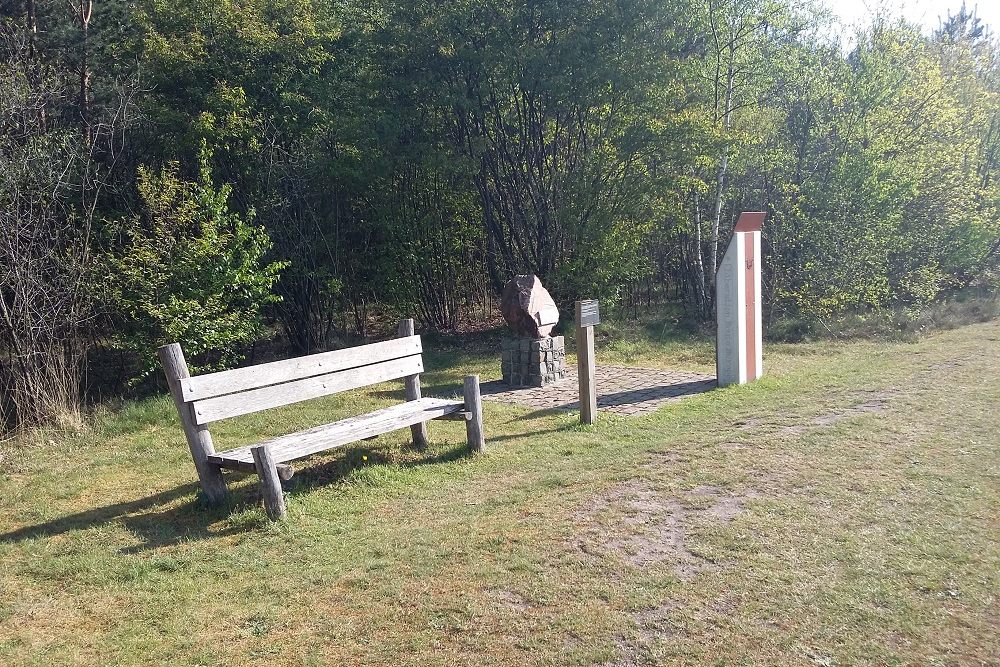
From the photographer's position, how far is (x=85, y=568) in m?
4.45

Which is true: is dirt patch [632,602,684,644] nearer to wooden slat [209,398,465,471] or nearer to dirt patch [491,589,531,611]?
dirt patch [491,589,531,611]

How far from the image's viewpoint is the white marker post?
8688mm

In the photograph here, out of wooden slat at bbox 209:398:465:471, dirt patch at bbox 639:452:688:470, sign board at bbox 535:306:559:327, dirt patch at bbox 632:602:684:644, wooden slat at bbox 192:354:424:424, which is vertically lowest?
dirt patch at bbox 639:452:688:470

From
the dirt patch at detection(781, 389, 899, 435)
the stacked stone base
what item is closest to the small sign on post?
the dirt patch at detection(781, 389, 899, 435)

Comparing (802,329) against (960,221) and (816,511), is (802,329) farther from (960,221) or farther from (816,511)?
(816,511)

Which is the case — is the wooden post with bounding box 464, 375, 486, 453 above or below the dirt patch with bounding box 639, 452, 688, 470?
above

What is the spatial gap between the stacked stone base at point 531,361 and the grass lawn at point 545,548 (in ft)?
7.20

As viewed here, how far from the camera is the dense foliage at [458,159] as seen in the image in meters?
9.99

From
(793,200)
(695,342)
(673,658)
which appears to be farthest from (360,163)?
(673,658)

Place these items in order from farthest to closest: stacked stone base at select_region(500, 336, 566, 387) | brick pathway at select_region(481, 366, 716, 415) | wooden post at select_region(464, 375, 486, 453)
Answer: stacked stone base at select_region(500, 336, 566, 387) < brick pathway at select_region(481, 366, 716, 415) < wooden post at select_region(464, 375, 486, 453)

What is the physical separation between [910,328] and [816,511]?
9.89 metres

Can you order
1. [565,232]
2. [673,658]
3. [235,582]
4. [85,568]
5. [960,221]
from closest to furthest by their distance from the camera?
[673,658]
[235,582]
[85,568]
[565,232]
[960,221]

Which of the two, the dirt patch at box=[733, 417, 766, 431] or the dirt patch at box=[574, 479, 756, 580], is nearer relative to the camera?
the dirt patch at box=[574, 479, 756, 580]

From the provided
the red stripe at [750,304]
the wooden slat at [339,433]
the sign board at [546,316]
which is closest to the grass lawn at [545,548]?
the wooden slat at [339,433]
